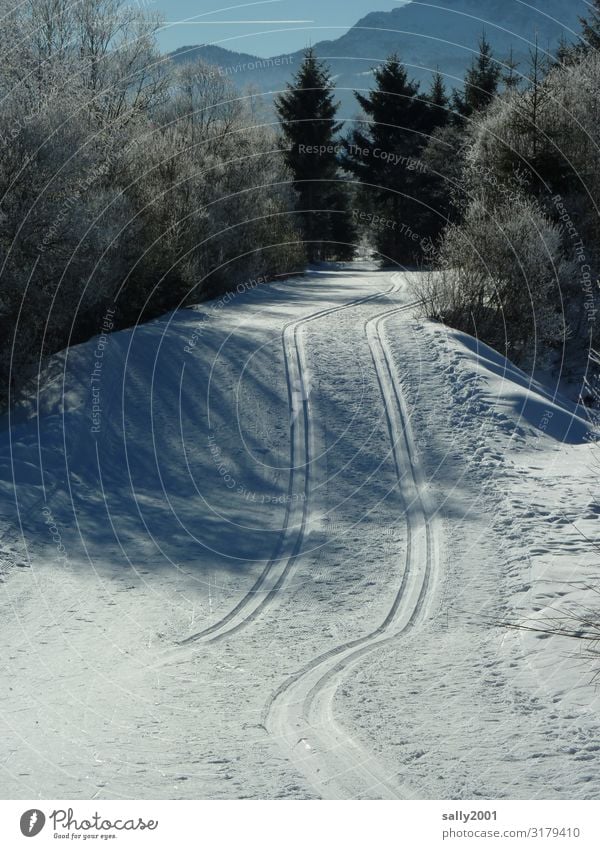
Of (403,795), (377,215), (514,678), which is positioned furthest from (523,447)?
(377,215)

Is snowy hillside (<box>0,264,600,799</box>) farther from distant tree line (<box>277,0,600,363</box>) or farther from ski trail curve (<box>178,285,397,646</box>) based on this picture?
distant tree line (<box>277,0,600,363</box>)

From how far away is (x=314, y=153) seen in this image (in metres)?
49.6

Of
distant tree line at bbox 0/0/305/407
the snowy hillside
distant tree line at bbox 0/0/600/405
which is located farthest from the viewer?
distant tree line at bbox 0/0/600/405

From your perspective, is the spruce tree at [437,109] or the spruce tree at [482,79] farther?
the spruce tree at [437,109]

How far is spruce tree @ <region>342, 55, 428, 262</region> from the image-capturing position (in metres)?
48.5

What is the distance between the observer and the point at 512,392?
17.6 m

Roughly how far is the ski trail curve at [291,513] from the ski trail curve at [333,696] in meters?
1.30

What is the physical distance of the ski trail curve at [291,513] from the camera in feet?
31.9

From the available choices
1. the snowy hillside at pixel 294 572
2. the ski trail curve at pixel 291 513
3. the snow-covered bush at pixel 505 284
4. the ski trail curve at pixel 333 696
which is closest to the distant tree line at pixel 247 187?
the snow-covered bush at pixel 505 284

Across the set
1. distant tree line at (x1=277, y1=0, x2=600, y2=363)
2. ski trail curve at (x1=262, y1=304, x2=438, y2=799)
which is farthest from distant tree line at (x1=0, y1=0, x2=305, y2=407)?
ski trail curve at (x1=262, y1=304, x2=438, y2=799)

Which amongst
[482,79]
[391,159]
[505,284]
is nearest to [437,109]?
[482,79]

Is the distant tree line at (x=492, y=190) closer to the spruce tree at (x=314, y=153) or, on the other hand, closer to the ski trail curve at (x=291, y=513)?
the spruce tree at (x=314, y=153)

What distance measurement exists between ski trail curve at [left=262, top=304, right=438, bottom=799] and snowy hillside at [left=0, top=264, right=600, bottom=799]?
27mm

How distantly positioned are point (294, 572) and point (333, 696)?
10.9ft
